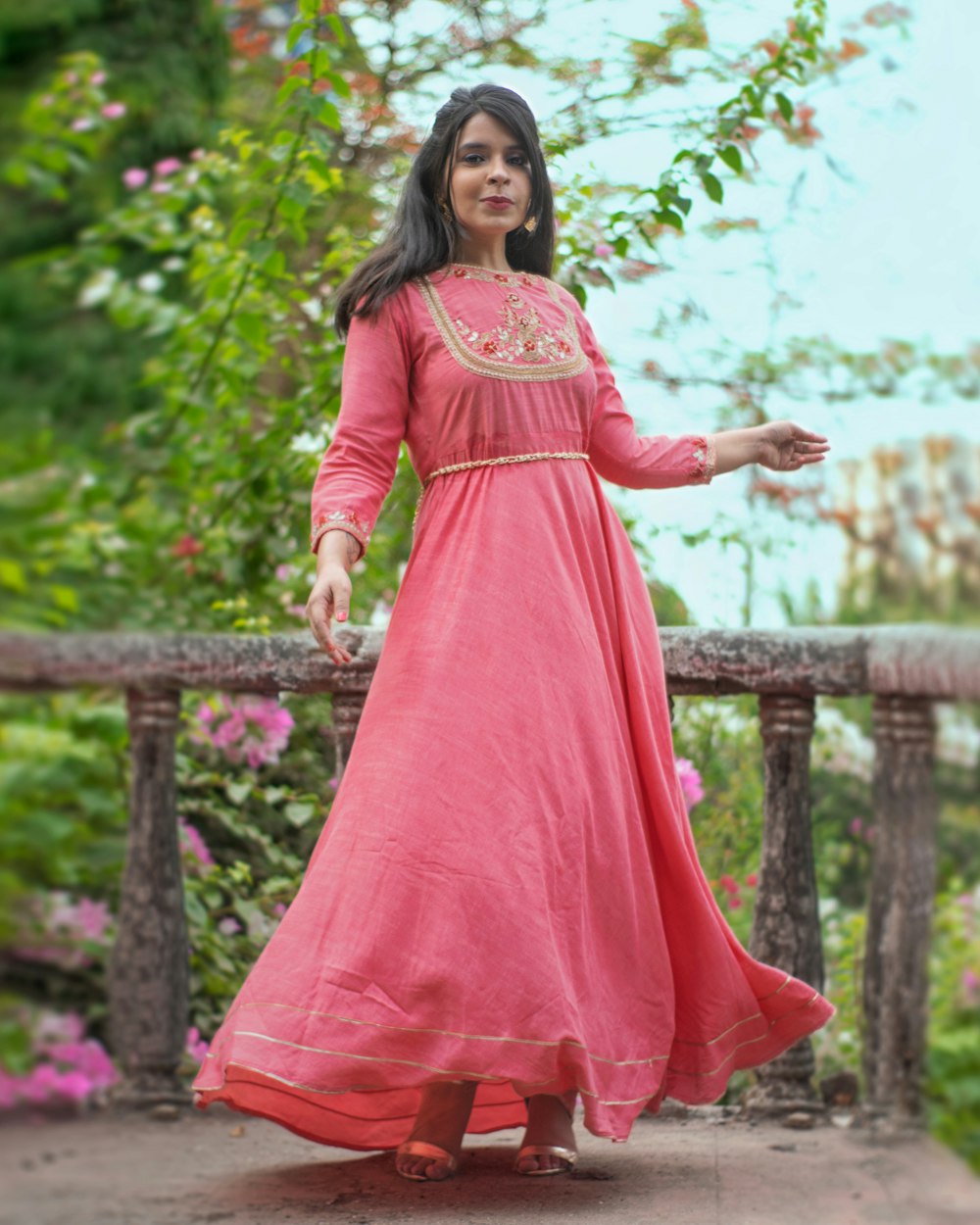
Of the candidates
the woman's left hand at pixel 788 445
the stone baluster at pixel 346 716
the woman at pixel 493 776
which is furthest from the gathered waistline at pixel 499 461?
the stone baluster at pixel 346 716

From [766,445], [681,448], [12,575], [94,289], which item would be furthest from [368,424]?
[12,575]

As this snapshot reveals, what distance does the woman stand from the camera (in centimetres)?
183

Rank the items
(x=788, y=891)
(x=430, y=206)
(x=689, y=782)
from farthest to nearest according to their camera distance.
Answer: (x=689, y=782), (x=788, y=891), (x=430, y=206)

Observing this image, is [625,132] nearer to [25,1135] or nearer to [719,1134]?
[719,1134]

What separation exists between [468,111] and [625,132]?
1552 mm

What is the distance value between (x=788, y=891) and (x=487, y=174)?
1372 mm

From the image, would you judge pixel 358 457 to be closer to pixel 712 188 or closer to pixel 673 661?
pixel 673 661

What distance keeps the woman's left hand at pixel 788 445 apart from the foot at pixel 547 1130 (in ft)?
3.70

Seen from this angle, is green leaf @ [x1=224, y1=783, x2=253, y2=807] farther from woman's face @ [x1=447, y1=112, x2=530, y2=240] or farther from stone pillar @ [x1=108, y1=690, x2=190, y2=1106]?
woman's face @ [x1=447, y1=112, x2=530, y2=240]

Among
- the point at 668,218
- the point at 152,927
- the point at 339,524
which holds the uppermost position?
the point at 668,218

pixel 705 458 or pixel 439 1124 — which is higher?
pixel 705 458

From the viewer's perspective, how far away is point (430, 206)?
7.29 feet

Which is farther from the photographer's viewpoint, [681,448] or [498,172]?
[681,448]

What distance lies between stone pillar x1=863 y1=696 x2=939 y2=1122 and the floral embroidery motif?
77 cm
